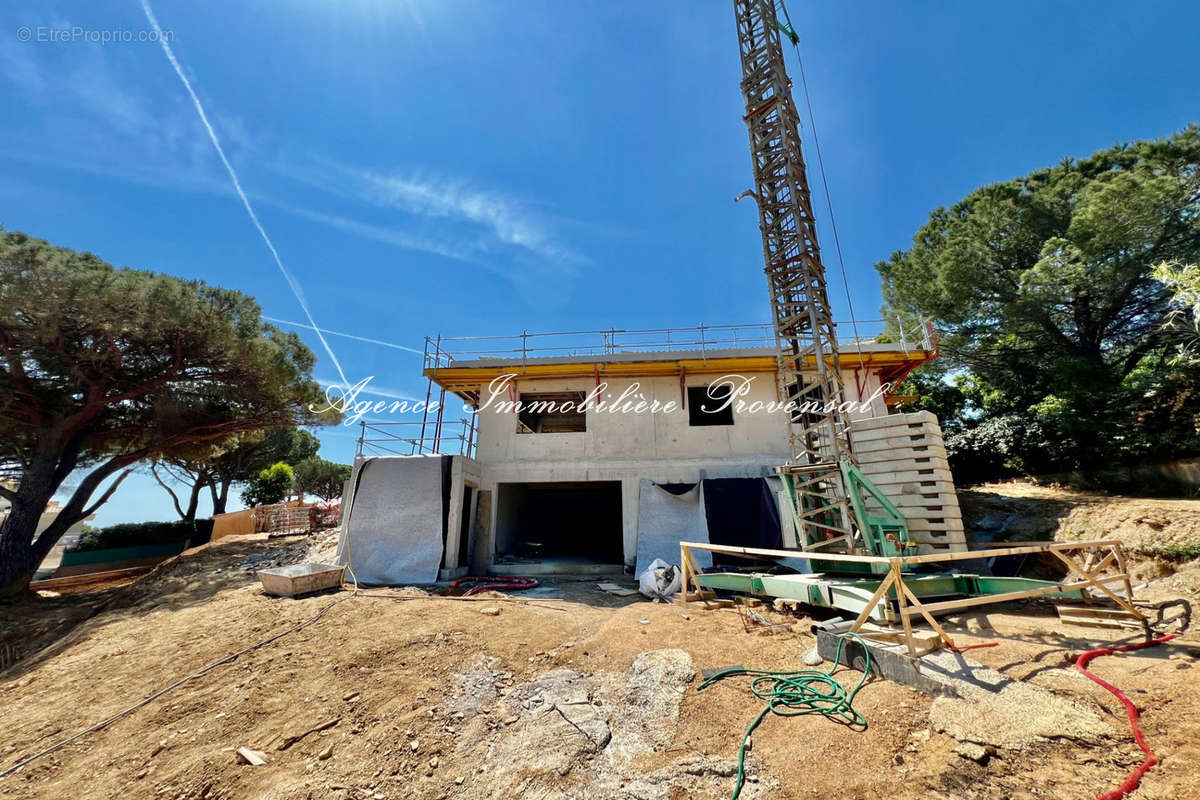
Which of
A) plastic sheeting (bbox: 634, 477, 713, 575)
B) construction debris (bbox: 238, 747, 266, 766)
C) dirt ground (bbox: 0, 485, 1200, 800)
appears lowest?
construction debris (bbox: 238, 747, 266, 766)

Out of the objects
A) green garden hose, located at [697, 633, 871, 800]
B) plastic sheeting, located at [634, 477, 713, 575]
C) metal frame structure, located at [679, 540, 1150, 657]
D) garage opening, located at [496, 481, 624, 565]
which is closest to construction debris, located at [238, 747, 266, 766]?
green garden hose, located at [697, 633, 871, 800]

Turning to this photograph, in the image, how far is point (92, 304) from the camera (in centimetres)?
1158

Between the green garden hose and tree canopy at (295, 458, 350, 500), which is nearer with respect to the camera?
the green garden hose

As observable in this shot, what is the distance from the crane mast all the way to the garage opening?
302 inches

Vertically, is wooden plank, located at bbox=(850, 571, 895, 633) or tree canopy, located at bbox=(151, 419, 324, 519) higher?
tree canopy, located at bbox=(151, 419, 324, 519)

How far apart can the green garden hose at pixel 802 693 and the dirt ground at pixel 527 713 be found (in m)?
0.11

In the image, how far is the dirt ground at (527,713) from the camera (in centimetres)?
310

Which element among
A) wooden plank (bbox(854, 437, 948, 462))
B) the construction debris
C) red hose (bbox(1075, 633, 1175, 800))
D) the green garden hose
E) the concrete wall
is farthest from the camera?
the concrete wall

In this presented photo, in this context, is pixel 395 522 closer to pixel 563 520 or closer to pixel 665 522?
pixel 665 522

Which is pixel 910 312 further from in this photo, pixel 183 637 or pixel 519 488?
pixel 183 637

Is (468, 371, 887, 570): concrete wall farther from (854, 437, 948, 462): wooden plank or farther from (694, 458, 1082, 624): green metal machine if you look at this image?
(694, 458, 1082, 624): green metal machine

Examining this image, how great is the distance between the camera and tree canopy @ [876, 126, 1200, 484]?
12.7 metres

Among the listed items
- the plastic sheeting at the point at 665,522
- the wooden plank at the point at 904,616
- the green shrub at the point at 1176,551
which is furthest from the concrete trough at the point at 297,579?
the green shrub at the point at 1176,551

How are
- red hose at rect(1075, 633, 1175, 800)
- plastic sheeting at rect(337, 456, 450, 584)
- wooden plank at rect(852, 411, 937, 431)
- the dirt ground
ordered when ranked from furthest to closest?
plastic sheeting at rect(337, 456, 450, 584)
wooden plank at rect(852, 411, 937, 431)
the dirt ground
red hose at rect(1075, 633, 1175, 800)
